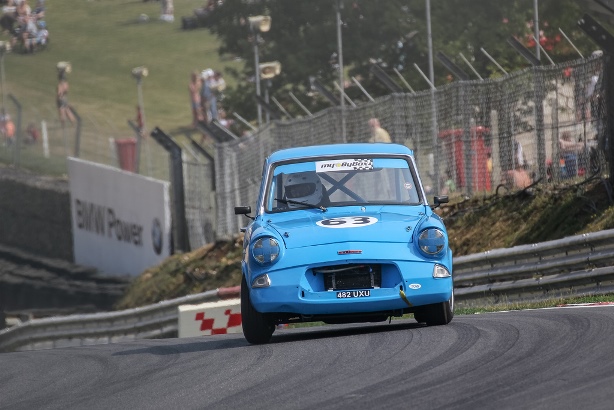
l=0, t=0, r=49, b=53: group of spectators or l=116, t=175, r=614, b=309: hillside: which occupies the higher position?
l=0, t=0, r=49, b=53: group of spectators

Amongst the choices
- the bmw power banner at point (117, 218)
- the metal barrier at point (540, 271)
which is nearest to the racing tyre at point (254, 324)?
the metal barrier at point (540, 271)

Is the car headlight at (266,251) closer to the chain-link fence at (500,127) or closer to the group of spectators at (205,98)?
the chain-link fence at (500,127)

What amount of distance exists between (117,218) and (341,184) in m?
20.6

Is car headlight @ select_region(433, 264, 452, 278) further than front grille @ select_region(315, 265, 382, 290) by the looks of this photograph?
Yes

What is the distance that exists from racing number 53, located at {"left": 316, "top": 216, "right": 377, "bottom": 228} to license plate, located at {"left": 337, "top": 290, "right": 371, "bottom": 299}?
1.81ft

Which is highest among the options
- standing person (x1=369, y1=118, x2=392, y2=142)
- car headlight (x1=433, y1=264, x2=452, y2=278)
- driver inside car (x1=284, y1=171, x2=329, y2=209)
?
driver inside car (x1=284, y1=171, x2=329, y2=209)

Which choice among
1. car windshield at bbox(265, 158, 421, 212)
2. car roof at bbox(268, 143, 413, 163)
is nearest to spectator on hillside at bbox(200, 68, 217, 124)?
car roof at bbox(268, 143, 413, 163)

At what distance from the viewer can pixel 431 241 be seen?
35.4ft

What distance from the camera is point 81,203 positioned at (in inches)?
1366

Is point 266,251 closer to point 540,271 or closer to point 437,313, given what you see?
point 437,313

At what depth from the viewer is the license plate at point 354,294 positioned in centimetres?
1053

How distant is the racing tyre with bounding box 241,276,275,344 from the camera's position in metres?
11.0

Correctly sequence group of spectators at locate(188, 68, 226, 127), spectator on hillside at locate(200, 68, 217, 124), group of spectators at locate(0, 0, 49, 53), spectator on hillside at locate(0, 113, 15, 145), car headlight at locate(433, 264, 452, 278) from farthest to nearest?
group of spectators at locate(0, 0, 49, 53) → spectator on hillside at locate(0, 113, 15, 145) → spectator on hillside at locate(200, 68, 217, 124) → group of spectators at locate(188, 68, 226, 127) → car headlight at locate(433, 264, 452, 278)

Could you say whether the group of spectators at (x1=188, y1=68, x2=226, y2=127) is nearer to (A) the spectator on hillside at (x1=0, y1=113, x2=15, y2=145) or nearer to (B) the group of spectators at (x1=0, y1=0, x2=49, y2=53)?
(A) the spectator on hillside at (x1=0, y1=113, x2=15, y2=145)
